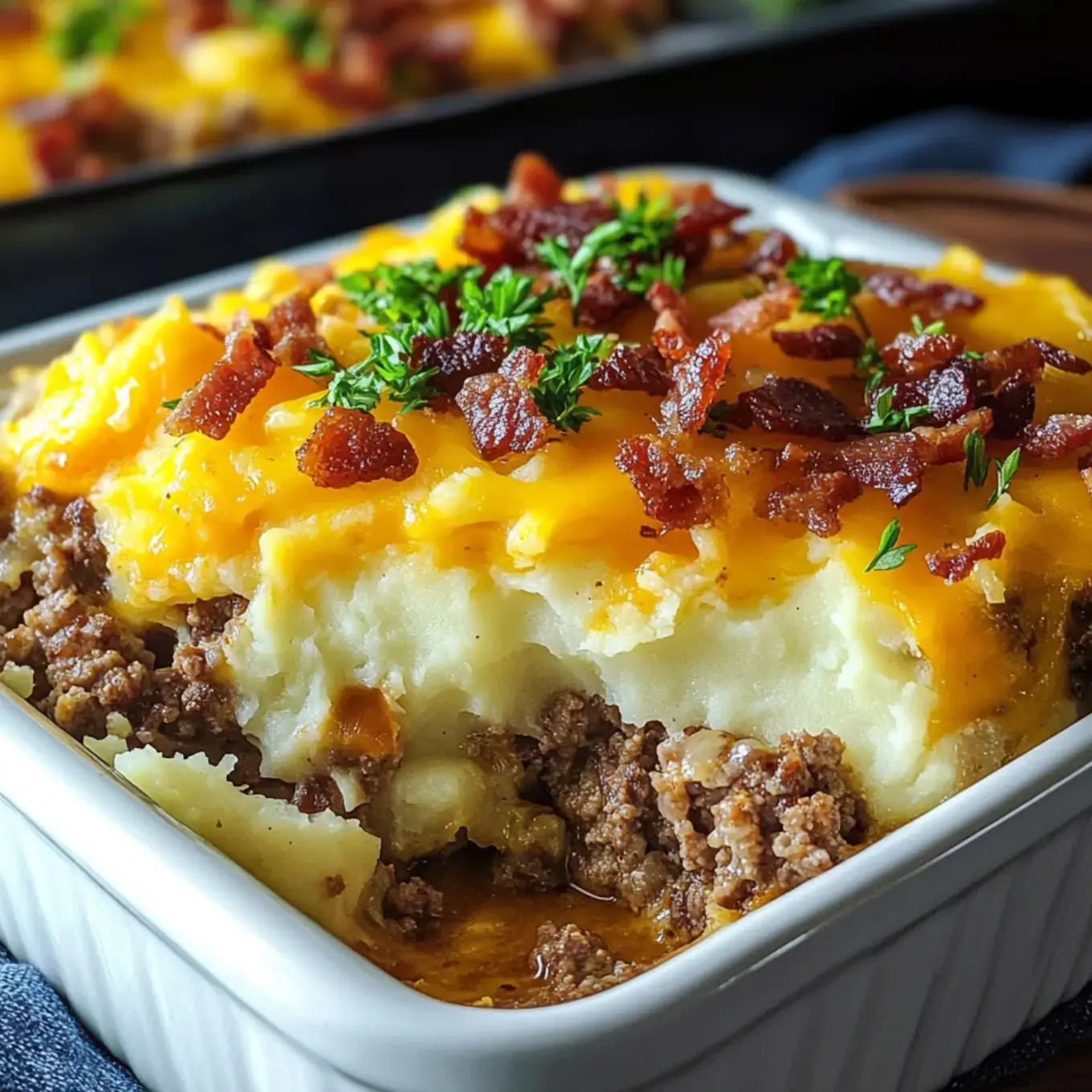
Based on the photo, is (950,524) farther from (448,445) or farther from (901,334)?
(448,445)

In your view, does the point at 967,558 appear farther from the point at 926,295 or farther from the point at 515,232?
the point at 515,232

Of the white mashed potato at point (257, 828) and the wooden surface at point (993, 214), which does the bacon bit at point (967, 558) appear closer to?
the white mashed potato at point (257, 828)

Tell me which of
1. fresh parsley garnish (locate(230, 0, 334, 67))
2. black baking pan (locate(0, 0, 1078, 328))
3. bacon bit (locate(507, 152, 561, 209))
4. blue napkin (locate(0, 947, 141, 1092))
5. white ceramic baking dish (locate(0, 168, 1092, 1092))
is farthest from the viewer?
fresh parsley garnish (locate(230, 0, 334, 67))

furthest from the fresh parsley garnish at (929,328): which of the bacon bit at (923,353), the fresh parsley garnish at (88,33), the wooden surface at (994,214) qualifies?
the fresh parsley garnish at (88,33)

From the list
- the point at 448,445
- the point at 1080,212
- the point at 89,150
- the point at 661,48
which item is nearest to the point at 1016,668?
the point at 448,445

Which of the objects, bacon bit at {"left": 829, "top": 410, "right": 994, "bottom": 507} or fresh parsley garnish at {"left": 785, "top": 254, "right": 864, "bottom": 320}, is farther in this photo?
fresh parsley garnish at {"left": 785, "top": 254, "right": 864, "bottom": 320}

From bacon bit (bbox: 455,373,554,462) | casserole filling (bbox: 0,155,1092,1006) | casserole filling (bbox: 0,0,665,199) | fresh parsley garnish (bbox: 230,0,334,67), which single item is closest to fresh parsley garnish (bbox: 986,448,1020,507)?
casserole filling (bbox: 0,155,1092,1006)

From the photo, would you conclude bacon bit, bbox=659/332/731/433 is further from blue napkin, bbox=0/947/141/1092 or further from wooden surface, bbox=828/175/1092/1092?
wooden surface, bbox=828/175/1092/1092
